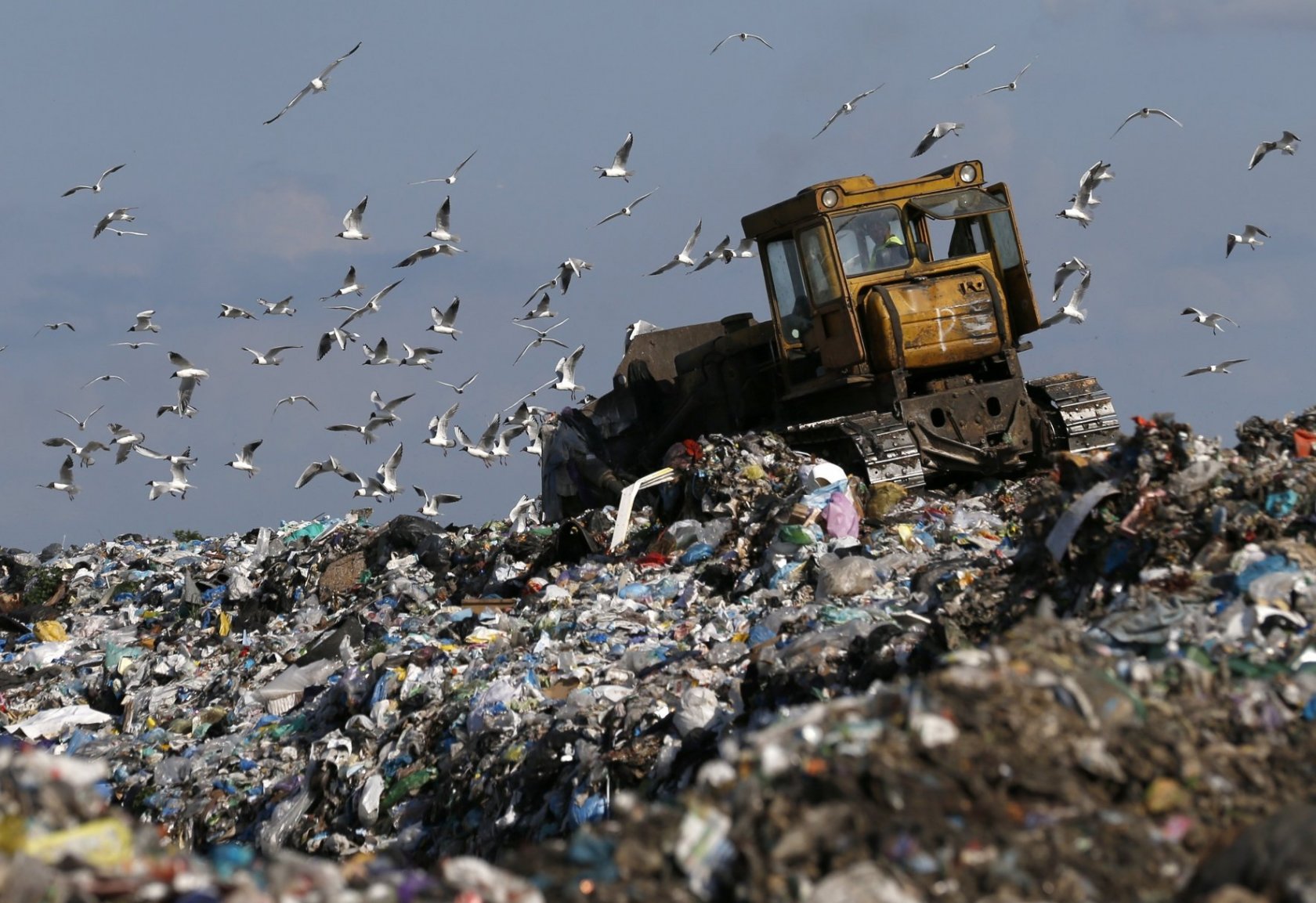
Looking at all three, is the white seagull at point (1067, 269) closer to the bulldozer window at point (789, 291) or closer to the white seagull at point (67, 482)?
the bulldozer window at point (789, 291)

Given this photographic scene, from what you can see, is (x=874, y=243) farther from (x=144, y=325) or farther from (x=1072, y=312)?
(x=144, y=325)

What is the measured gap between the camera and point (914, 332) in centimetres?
1034

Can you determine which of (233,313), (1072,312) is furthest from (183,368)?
(1072,312)

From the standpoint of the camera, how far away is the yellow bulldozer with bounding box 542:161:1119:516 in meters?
10.3

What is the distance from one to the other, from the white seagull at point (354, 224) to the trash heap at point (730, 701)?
7.79 ft

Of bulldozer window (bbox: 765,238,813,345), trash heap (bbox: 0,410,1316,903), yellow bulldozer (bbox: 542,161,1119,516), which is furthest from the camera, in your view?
bulldozer window (bbox: 765,238,813,345)

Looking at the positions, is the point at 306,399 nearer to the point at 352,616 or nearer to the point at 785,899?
the point at 352,616

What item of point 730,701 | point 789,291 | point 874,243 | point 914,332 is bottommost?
point 730,701

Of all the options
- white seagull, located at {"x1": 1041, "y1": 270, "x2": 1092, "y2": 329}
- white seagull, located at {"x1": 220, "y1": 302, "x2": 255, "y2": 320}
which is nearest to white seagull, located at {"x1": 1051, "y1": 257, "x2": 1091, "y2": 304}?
white seagull, located at {"x1": 1041, "y1": 270, "x2": 1092, "y2": 329}

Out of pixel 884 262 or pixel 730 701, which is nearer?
pixel 730 701

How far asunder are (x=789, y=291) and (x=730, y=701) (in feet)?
17.4

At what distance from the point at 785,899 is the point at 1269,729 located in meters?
1.47

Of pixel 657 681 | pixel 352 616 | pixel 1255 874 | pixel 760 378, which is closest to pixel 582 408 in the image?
pixel 760 378

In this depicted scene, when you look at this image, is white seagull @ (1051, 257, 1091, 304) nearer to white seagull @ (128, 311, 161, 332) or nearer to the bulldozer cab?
the bulldozer cab
